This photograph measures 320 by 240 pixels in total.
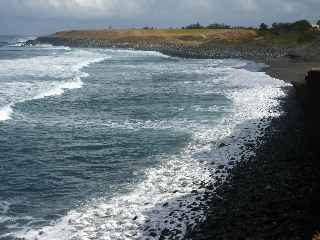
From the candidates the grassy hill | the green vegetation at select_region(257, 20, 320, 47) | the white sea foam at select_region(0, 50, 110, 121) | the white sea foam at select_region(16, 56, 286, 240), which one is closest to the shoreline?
the white sea foam at select_region(16, 56, 286, 240)

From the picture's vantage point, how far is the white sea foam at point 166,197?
45.5 feet

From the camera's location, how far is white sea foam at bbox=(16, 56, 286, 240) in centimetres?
1386

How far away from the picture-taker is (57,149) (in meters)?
22.4

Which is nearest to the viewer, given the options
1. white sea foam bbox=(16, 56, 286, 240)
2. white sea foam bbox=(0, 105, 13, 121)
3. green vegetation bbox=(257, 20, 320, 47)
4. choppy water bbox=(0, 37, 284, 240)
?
white sea foam bbox=(16, 56, 286, 240)

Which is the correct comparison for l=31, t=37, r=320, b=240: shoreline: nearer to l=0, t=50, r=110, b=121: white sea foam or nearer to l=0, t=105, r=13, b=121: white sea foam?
l=0, t=105, r=13, b=121: white sea foam

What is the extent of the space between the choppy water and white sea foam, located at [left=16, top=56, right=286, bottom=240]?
31mm

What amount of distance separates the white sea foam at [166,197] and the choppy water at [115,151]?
1.2 inches

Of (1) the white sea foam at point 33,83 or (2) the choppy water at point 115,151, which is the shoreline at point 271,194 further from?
(1) the white sea foam at point 33,83

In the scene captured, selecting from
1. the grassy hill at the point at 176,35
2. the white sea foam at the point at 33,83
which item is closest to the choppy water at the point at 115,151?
the white sea foam at the point at 33,83

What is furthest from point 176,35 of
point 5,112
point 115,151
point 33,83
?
point 115,151

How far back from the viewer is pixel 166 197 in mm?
16375

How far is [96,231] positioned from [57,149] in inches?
357

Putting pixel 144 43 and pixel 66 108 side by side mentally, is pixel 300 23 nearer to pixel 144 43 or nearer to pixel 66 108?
pixel 144 43

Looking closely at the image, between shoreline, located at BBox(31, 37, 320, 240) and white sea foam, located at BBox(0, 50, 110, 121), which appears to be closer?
shoreline, located at BBox(31, 37, 320, 240)
